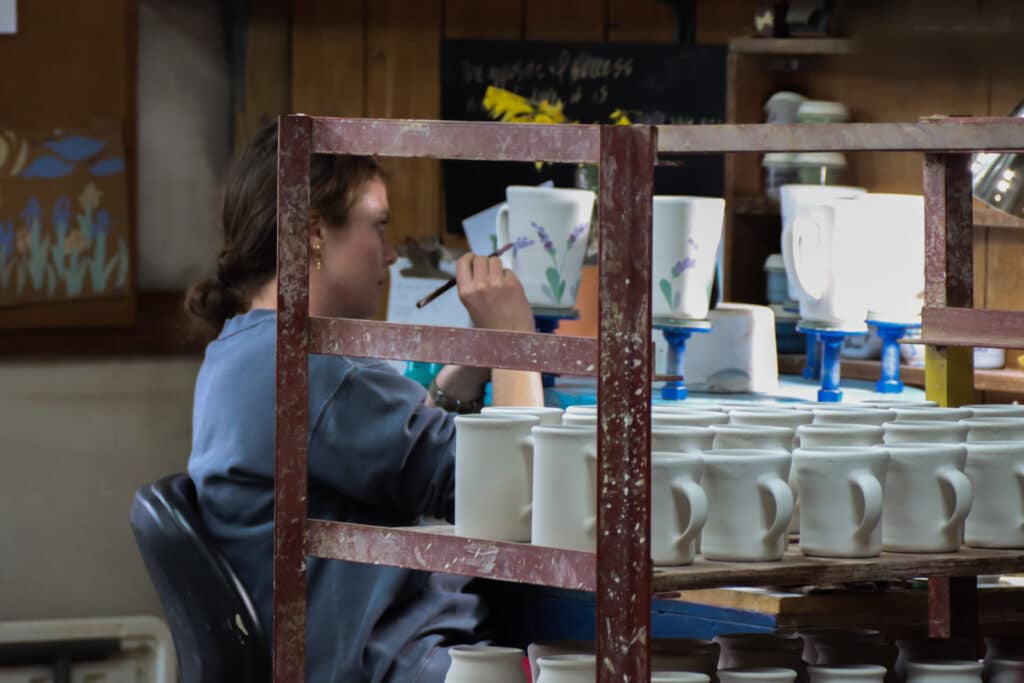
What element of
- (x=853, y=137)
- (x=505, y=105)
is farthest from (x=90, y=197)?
(x=853, y=137)

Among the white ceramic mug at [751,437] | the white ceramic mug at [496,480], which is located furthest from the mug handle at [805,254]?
the white ceramic mug at [496,480]

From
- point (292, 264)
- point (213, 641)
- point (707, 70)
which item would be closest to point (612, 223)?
point (292, 264)

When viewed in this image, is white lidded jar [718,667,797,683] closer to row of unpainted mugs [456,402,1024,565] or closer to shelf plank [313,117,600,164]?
row of unpainted mugs [456,402,1024,565]

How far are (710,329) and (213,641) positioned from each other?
1.07m

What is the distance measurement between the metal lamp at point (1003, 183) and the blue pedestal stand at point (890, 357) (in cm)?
71

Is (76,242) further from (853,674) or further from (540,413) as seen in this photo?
(853,674)

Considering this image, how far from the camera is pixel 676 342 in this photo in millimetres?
2689

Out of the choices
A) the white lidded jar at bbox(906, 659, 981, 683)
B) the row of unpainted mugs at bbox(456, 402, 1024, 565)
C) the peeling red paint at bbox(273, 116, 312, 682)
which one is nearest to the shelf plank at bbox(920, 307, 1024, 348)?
the row of unpainted mugs at bbox(456, 402, 1024, 565)

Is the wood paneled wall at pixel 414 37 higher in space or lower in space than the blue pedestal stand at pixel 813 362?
higher

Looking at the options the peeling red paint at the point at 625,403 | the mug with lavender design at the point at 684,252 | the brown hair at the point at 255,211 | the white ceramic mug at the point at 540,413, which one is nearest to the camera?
the peeling red paint at the point at 625,403

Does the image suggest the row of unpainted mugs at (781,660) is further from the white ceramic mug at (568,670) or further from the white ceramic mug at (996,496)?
the white ceramic mug at (996,496)

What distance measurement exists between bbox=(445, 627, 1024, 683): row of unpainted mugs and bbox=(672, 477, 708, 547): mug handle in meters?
0.13

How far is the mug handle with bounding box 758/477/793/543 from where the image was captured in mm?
1394

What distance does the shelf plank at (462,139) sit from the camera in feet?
4.49
